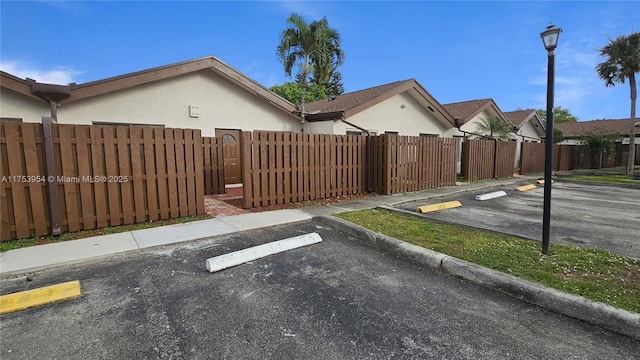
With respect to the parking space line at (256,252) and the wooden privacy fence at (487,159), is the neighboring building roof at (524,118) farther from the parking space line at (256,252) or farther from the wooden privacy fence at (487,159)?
the parking space line at (256,252)

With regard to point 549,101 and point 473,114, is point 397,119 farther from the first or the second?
point 549,101

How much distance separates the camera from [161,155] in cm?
633

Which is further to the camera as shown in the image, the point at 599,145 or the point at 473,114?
the point at 599,145

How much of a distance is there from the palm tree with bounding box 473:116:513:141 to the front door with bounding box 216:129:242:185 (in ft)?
47.3

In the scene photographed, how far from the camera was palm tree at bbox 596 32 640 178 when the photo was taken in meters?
16.2

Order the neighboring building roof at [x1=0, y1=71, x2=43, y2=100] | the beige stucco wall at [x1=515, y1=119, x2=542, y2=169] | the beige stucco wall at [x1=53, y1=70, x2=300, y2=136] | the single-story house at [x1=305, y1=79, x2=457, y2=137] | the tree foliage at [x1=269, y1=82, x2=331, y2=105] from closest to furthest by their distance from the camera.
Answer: the neighboring building roof at [x1=0, y1=71, x2=43, y2=100]
the beige stucco wall at [x1=53, y1=70, x2=300, y2=136]
the single-story house at [x1=305, y1=79, x2=457, y2=137]
the beige stucco wall at [x1=515, y1=119, x2=542, y2=169]
the tree foliage at [x1=269, y1=82, x2=331, y2=105]

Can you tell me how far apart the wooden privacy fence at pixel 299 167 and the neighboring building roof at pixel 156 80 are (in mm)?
3900

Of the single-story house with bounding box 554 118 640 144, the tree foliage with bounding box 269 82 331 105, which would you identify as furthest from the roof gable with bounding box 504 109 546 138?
the tree foliage with bounding box 269 82 331 105

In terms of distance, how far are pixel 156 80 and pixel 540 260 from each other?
10.7 meters

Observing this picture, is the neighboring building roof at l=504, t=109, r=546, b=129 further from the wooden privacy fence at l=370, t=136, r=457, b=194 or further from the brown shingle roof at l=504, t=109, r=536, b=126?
the wooden privacy fence at l=370, t=136, r=457, b=194

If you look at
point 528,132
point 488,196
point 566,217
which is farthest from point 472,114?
point 566,217

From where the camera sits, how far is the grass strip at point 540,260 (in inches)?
126

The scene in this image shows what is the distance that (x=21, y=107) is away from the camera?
796cm

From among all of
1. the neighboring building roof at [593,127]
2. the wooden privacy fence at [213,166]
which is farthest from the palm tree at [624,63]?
the wooden privacy fence at [213,166]
